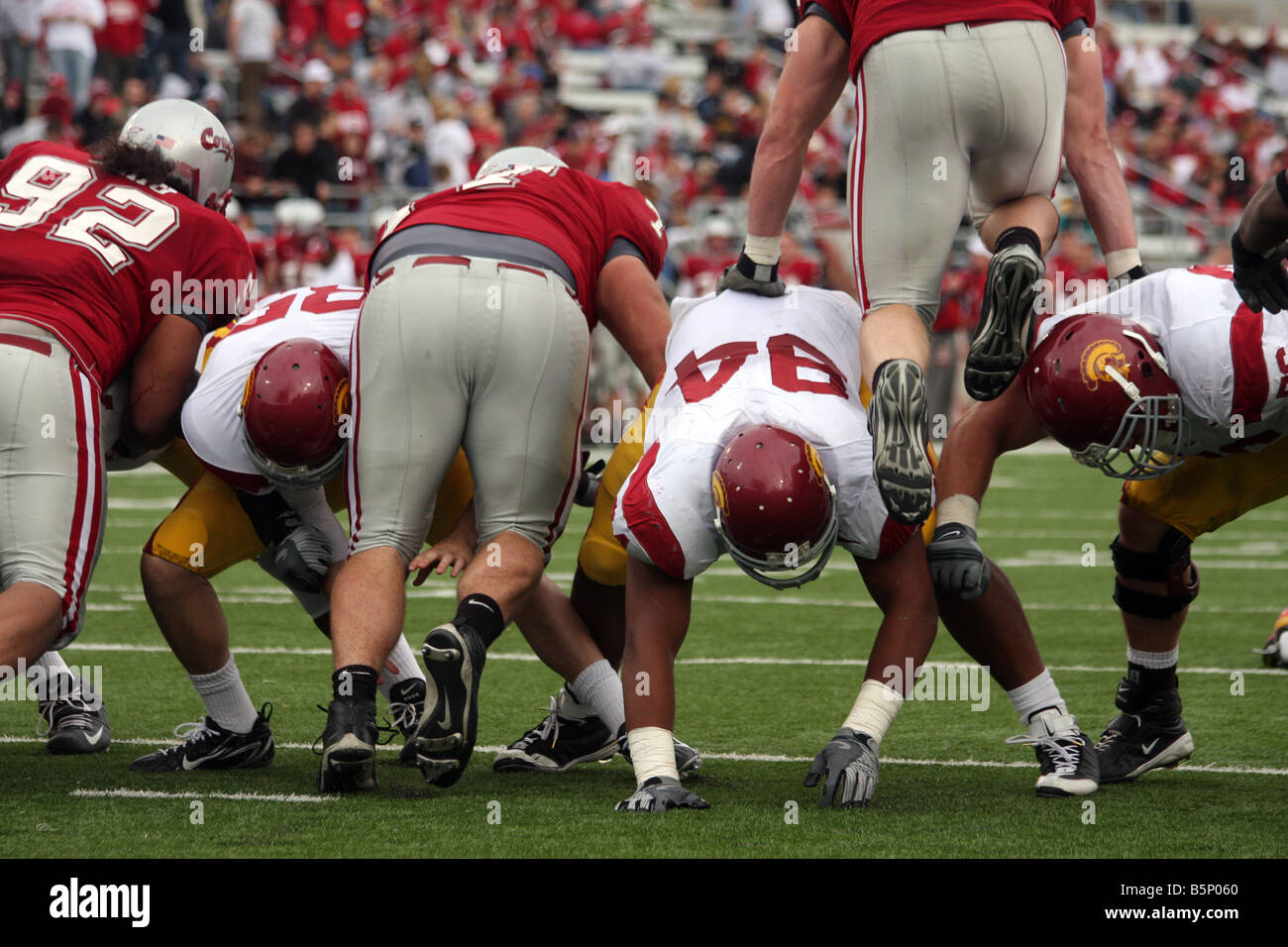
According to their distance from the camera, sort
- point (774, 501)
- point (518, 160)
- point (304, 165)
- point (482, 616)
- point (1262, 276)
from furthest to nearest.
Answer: point (304, 165), point (518, 160), point (482, 616), point (774, 501), point (1262, 276)

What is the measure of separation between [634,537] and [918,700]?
6.50ft

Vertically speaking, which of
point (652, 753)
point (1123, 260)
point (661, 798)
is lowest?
point (661, 798)

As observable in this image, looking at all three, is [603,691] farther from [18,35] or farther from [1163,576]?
[18,35]

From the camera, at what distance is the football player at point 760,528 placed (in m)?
3.99

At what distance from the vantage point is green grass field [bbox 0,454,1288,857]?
3750mm

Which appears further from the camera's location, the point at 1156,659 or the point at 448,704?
the point at 1156,659

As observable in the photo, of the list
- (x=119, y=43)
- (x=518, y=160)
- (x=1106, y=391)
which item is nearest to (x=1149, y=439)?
(x=1106, y=391)

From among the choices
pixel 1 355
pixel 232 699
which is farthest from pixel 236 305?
pixel 232 699

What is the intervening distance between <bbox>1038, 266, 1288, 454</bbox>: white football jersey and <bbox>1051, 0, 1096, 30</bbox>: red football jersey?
0.77 meters

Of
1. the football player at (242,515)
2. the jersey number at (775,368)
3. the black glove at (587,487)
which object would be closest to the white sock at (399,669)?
the football player at (242,515)

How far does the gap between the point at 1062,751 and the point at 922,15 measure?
6.05 feet

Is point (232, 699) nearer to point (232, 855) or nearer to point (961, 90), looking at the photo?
point (232, 855)

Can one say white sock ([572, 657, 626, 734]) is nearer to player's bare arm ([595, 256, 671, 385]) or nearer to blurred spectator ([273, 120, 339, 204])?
player's bare arm ([595, 256, 671, 385])

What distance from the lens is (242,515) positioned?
189 inches
